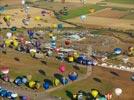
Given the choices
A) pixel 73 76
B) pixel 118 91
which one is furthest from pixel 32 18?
pixel 118 91

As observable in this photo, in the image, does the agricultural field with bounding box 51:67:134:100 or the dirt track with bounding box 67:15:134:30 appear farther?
the dirt track with bounding box 67:15:134:30

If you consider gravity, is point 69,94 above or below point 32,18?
below

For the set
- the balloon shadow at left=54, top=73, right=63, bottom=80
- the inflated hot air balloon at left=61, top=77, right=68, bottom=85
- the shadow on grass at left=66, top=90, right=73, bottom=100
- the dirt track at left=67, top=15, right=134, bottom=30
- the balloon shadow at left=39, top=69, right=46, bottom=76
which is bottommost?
the shadow on grass at left=66, top=90, right=73, bottom=100

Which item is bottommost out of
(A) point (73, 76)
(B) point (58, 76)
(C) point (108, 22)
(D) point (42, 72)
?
(C) point (108, 22)

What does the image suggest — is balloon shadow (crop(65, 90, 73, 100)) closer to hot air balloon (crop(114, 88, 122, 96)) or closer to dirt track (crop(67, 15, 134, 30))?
hot air balloon (crop(114, 88, 122, 96))

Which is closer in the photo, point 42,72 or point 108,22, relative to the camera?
point 42,72

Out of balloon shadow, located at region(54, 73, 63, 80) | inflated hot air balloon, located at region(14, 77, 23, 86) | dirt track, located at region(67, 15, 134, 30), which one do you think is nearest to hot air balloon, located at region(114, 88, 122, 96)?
balloon shadow, located at region(54, 73, 63, 80)

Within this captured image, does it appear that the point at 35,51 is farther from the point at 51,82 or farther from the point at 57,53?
the point at 51,82

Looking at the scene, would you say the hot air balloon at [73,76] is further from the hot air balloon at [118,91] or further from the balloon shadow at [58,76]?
the hot air balloon at [118,91]

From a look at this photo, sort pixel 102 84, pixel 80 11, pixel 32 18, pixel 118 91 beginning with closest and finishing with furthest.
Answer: pixel 118 91 → pixel 102 84 → pixel 32 18 → pixel 80 11

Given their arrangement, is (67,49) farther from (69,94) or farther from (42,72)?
(69,94)

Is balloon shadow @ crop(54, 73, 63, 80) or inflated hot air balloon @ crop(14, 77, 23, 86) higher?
inflated hot air balloon @ crop(14, 77, 23, 86)

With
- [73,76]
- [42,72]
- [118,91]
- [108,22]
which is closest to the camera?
[118,91]
